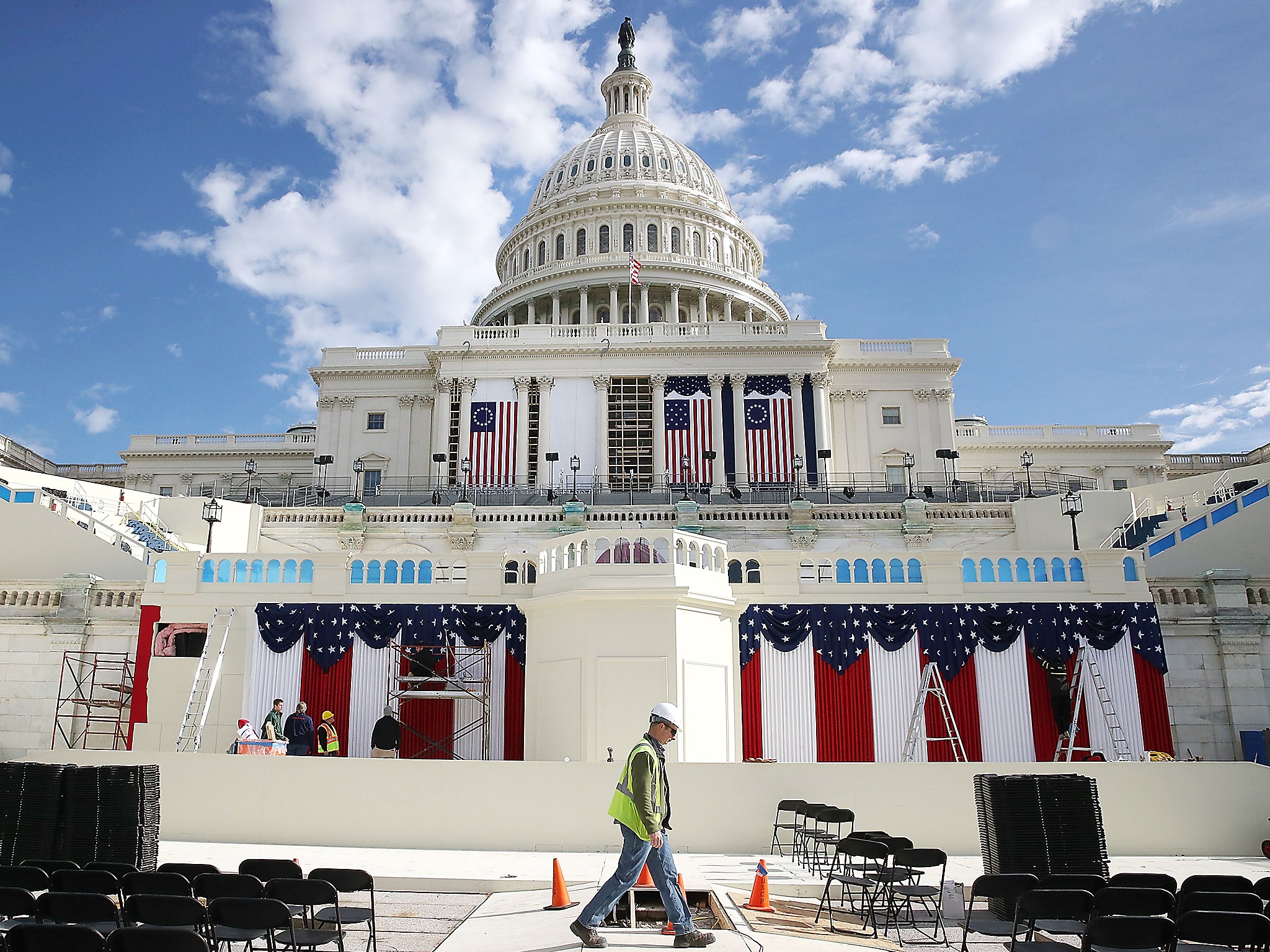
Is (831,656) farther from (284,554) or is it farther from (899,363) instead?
(899,363)

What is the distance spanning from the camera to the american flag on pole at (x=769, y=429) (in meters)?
54.4

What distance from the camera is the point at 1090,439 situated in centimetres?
6694

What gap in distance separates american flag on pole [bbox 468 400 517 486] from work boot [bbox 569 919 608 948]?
45.8 meters

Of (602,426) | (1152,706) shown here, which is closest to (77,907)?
(1152,706)

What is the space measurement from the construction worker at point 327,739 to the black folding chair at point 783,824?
→ 25.7 feet

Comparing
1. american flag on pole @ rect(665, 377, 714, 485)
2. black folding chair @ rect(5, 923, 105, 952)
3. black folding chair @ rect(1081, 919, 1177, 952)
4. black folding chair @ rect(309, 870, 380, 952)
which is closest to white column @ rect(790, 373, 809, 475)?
american flag on pole @ rect(665, 377, 714, 485)

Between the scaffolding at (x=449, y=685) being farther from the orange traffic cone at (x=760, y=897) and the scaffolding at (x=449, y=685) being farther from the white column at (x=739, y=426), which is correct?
the white column at (x=739, y=426)

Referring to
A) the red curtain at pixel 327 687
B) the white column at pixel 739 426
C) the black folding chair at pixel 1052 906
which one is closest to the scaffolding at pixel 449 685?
the red curtain at pixel 327 687

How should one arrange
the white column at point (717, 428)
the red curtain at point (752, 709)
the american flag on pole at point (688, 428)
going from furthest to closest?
the american flag on pole at point (688, 428)
the white column at point (717, 428)
the red curtain at point (752, 709)

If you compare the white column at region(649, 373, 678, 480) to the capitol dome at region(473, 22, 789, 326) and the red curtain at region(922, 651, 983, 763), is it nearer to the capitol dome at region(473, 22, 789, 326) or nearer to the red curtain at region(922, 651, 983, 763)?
the capitol dome at region(473, 22, 789, 326)

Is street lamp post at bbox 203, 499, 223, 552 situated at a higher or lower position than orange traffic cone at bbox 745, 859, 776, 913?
higher

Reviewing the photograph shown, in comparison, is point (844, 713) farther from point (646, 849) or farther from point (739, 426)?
point (739, 426)

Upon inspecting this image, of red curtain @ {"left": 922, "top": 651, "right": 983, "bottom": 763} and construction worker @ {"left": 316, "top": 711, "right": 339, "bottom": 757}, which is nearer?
construction worker @ {"left": 316, "top": 711, "right": 339, "bottom": 757}

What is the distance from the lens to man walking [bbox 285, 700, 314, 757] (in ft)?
58.6
